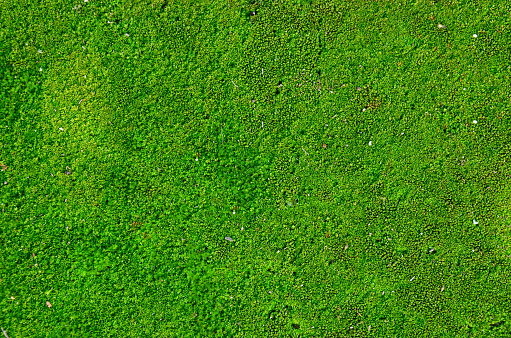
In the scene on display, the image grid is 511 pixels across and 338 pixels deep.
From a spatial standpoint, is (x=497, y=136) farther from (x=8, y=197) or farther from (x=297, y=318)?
(x=8, y=197)

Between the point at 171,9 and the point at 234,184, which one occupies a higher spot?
the point at 171,9

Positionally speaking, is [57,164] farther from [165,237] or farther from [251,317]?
[251,317]

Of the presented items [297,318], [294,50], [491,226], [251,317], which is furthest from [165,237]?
[491,226]

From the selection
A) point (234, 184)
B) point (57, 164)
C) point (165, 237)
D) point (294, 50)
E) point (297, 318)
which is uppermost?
point (294, 50)

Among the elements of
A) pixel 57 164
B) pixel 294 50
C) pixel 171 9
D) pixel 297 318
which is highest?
pixel 171 9

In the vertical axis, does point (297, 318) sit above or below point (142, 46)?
below

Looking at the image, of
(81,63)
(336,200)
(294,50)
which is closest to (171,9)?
(81,63)
